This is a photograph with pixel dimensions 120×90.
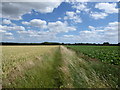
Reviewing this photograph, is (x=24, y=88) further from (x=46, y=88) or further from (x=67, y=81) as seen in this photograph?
(x=67, y=81)

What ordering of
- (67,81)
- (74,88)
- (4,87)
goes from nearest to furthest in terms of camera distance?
(74,88), (4,87), (67,81)

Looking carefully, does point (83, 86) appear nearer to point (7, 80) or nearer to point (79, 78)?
point (79, 78)

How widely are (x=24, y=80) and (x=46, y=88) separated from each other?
1381mm

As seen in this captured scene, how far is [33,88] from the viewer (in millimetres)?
5547

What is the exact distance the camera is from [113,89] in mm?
5371

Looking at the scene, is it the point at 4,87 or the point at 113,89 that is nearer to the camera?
the point at 113,89

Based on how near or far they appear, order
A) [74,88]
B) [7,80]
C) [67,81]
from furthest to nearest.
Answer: [7,80], [67,81], [74,88]

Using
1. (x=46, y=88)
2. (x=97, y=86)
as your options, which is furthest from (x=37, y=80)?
(x=97, y=86)

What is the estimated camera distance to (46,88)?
554 cm

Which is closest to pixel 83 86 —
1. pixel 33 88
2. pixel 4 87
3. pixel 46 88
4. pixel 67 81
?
pixel 67 81

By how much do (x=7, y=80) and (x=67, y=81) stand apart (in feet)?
8.72

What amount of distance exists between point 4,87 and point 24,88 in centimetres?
83

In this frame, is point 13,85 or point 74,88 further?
point 13,85

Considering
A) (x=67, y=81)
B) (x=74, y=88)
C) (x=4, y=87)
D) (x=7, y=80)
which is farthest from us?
(x=7, y=80)
